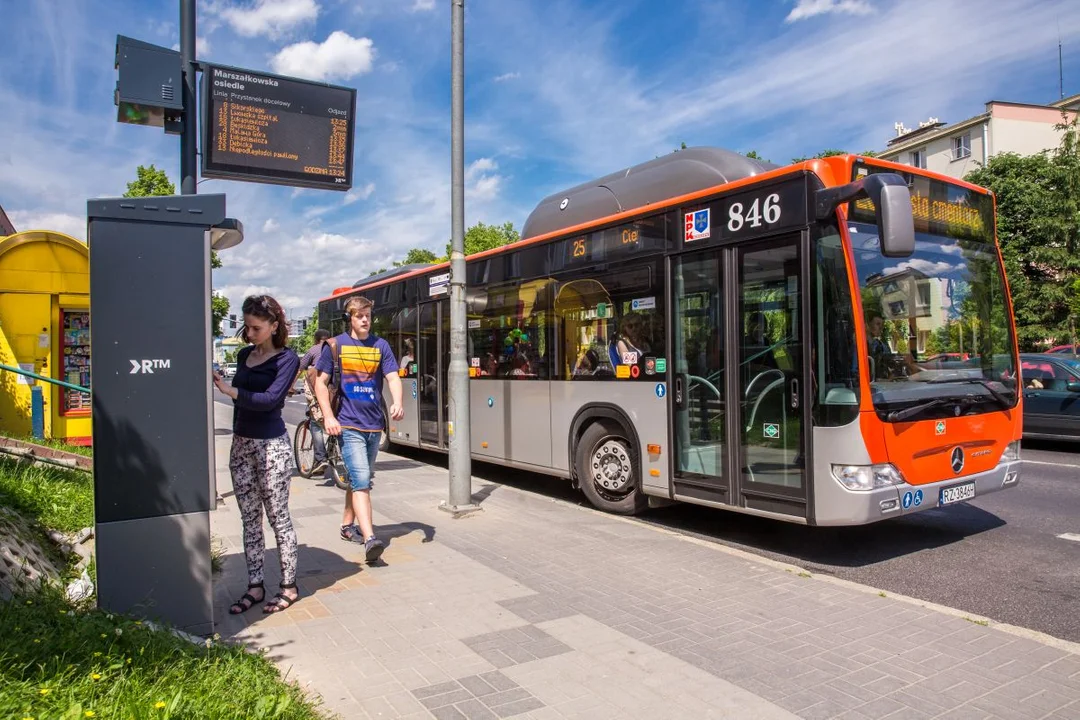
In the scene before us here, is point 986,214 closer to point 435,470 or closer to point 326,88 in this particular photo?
point 326,88

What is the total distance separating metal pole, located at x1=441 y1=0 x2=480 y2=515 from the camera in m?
8.05

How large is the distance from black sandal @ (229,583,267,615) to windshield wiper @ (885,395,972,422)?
458 centimetres

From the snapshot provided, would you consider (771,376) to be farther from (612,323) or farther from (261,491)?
(261,491)

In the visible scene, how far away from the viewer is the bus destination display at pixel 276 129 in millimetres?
6137

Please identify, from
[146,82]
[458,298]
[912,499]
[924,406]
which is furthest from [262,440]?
[924,406]

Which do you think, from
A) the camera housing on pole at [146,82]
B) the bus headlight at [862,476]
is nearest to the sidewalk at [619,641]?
the bus headlight at [862,476]

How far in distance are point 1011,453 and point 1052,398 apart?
6.89 metres

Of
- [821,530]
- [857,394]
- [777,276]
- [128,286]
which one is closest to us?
[128,286]

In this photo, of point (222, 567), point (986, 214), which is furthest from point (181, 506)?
point (986, 214)

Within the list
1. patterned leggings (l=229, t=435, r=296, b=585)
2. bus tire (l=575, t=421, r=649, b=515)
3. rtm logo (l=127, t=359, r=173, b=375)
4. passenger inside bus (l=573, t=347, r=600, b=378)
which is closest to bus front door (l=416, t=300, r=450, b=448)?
passenger inside bus (l=573, t=347, r=600, b=378)

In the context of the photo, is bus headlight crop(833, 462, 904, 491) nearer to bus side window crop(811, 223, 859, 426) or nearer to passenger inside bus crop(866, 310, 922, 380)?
bus side window crop(811, 223, 859, 426)

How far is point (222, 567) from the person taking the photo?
5.71m

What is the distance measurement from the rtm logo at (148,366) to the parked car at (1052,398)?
40.2ft

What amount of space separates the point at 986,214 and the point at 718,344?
276cm
